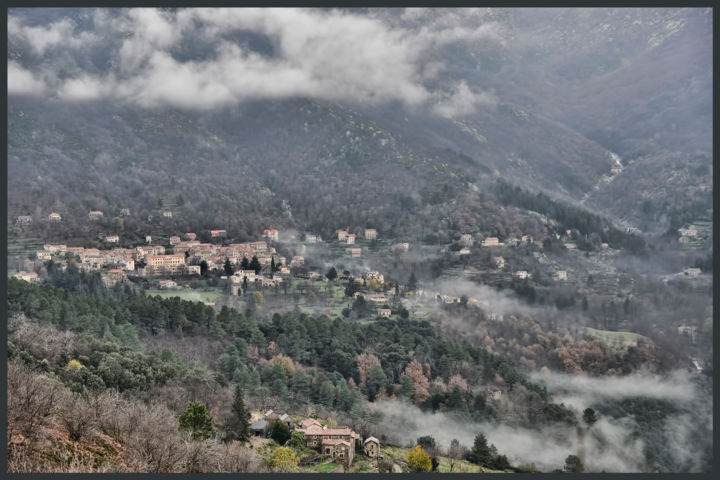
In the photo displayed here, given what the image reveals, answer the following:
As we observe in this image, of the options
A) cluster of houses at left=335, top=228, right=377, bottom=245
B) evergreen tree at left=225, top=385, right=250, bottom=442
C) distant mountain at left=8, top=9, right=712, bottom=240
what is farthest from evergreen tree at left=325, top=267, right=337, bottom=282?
evergreen tree at left=225, top=385, right=250, bottom=442

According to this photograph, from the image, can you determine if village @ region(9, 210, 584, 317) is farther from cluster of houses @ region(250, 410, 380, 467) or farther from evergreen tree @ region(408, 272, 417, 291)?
cluster of houses @ region(250, 410, 380, 467)

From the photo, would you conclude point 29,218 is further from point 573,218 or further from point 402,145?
point 573,218

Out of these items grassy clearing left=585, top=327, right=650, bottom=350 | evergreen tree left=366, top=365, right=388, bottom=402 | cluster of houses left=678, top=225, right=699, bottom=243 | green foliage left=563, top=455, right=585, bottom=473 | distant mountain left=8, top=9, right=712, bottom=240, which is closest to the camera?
green foliage left=563, top=455, right=585, bottom=473

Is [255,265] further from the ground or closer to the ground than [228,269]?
further from the ground

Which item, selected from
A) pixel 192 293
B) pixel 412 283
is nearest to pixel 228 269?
pixel 192 293

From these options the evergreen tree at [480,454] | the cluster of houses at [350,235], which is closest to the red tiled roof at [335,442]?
the evergreen tree at [480,454]

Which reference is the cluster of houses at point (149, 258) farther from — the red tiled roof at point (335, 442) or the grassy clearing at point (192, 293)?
the red tiled roof at point (335, 442)
